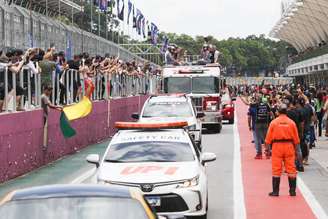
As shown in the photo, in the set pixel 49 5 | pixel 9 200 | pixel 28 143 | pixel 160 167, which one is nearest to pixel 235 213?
pixel 160 167

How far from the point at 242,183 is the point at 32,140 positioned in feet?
19.7

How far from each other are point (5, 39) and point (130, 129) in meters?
15.7

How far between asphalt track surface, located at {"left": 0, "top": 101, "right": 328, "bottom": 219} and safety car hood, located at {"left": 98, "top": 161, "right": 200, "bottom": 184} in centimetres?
130

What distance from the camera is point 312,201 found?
15391mm

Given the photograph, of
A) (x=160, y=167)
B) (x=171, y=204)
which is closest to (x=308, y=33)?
(x=160, y=167)

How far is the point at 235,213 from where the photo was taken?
13.9m

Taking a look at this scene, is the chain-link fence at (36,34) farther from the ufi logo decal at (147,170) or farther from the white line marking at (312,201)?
the ufi logo decal at (147,170)

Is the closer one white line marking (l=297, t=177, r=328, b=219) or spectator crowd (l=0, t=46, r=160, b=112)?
white line marking (l=297, t=177, r=328, b=219)

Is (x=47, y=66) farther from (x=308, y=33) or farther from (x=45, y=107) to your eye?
(x=308, y=33)

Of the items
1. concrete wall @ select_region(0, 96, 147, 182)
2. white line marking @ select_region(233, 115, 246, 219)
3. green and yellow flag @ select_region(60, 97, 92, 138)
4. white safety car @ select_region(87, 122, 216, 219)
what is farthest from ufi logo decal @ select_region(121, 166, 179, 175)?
green and yellow flag @ select_region(60, 97, 92, 138)

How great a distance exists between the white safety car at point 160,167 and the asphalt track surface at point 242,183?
1.19 meters

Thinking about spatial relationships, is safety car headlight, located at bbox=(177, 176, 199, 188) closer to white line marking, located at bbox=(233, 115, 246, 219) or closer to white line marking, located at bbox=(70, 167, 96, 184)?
white line marking, located at bbox=(233, 115, 246, 219)

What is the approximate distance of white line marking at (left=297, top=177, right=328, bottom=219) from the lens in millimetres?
13773

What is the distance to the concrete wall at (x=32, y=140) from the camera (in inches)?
763
